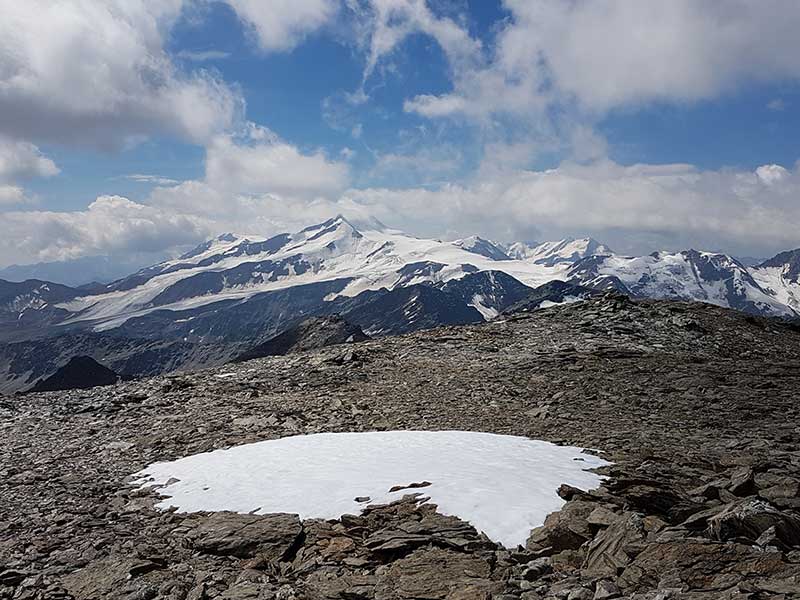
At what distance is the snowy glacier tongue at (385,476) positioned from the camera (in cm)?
1208

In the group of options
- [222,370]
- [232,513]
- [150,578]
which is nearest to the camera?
[150,578]

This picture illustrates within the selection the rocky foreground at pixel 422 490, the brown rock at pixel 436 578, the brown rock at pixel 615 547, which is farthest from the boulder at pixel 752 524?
the brown rock at pixel 436 578

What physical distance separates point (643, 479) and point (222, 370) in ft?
89.2

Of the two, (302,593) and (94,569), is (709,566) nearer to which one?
(302,593)

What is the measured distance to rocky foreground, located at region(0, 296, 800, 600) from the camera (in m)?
9.34

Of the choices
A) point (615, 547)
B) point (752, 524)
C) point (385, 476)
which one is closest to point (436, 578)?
point (615, 547)

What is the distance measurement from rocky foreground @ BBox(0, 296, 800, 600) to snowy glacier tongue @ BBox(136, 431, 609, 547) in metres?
0.56

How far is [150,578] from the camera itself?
10188 mm

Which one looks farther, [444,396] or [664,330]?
[664,330]

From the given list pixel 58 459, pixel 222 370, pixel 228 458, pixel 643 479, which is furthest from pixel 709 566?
pixel 222 370

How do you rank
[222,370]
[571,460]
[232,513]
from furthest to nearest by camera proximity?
[222,370]
[571,460]
[232,513]

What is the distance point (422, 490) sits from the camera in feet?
42.8

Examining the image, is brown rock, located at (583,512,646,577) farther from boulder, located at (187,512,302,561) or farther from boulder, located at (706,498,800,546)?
boulder, located at (187,512,302,561)

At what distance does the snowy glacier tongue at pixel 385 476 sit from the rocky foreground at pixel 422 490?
0.56m
